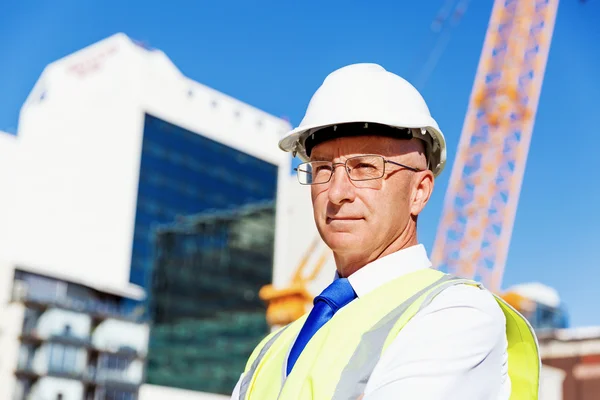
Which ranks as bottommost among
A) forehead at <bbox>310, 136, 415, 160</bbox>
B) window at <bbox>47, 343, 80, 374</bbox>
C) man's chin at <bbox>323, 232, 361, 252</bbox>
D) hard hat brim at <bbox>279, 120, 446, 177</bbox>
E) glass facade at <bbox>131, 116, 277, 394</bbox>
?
man's chin at <bbox>323, 232, 361, 252</bbox>

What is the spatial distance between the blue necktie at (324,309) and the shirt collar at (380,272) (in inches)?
0.9

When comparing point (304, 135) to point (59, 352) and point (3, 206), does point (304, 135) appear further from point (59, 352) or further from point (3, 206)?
point (3, 206)

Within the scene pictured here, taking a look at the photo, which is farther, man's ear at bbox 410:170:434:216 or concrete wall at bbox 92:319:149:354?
concrete wall at bbox 92:319:149:354

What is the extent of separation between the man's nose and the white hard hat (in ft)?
0.30

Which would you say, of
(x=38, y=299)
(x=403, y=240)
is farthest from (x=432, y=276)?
(x=38, y=299)

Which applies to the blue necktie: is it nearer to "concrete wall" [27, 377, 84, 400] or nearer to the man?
the man

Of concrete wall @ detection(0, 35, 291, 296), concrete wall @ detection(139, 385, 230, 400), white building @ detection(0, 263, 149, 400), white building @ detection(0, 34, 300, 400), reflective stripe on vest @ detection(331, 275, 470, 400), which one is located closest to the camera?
reflective stripe on vest @ detection(331, 275, 470, 400)

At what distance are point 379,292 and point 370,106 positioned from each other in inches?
15.6

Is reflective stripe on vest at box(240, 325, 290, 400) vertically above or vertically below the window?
below

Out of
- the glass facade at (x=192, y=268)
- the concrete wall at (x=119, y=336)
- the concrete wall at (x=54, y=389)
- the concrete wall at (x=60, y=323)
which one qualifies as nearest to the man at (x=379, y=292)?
the concrete wall at (x=60, y=323)

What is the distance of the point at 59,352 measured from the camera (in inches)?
1902

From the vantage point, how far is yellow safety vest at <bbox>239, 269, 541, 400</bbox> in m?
1.58

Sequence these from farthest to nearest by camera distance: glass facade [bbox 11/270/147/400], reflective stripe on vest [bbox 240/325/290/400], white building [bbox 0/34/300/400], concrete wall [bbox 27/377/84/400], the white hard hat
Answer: white building [bbox 0/34/300/400] → concrete wall [bbox 27/377/84/400] → glass facade [bbox 11/270/147/400] → reflective stripe on vest [bbox 240/325/290/400] → the white hard hat

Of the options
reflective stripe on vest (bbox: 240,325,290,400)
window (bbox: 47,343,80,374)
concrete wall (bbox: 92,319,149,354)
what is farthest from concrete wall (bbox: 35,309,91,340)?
reflective stripe on vest (bbox: 240,325,290,400)
